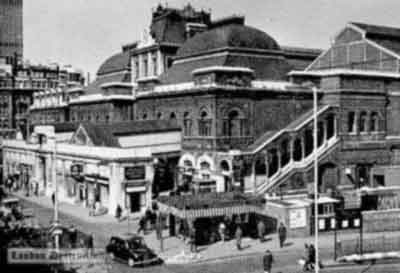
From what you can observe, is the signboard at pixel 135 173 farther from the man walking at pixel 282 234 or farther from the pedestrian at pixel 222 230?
the man walking at pixel 282 234

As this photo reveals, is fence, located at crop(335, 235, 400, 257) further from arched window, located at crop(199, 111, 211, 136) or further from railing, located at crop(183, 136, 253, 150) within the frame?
arched window, located at crop(199, 111, 211, 136)

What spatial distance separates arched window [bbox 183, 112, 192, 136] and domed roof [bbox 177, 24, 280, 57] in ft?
25.0

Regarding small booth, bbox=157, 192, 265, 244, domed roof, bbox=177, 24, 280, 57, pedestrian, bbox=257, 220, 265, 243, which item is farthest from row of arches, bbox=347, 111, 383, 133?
pedestrian, bbox=257, 220, 265, 243

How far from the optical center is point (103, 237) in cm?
3475

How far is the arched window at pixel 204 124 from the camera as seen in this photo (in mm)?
46688

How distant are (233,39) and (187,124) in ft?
30.8

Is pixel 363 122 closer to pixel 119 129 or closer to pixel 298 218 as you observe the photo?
pixel 298 218

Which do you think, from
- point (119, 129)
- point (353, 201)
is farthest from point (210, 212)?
point (119, 129)

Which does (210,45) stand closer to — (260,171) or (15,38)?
(260,171)

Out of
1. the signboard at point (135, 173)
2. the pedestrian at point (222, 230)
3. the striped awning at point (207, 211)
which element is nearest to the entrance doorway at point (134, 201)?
the signboard at point (135, 173)

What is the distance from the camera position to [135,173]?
4234cm

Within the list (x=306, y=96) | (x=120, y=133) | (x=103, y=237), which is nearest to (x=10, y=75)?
(x=120, y=133)

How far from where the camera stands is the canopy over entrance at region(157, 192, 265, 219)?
3144 cm

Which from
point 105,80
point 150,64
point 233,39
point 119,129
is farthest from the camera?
point 105,80
